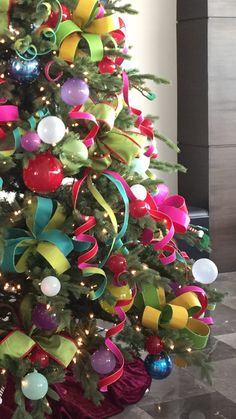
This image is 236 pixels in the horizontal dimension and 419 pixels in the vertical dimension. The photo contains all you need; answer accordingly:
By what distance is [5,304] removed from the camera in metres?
2.20

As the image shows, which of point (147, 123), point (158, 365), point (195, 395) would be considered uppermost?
point (147, 123)

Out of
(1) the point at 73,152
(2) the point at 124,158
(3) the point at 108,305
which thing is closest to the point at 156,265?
(3) the point at 108,305

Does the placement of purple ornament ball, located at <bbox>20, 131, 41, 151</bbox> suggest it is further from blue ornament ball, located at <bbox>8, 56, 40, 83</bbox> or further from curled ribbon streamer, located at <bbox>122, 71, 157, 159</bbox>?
curled ribbon streamer, located at <bbox>122, 71, 157, 159</bbox>

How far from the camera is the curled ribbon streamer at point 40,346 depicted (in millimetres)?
1991

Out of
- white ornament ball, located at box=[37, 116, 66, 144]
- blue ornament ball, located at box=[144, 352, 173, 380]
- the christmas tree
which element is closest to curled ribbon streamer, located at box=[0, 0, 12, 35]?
the christmas tree

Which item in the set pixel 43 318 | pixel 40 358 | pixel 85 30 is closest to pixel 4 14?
pixel 85 30

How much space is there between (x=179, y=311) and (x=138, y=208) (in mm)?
385

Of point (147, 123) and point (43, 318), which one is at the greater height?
point (147, 123)

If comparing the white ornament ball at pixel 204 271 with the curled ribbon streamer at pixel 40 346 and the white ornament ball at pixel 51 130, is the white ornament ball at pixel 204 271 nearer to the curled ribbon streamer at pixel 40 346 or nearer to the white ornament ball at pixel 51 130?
the curled ribbon streamer at pixel 40 346

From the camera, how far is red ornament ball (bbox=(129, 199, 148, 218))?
2.10 meters

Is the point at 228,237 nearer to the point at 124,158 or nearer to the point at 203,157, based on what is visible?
the point at 203,157

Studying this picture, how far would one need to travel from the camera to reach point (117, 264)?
6.77 ft

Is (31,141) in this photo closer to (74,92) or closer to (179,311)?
(74,92)

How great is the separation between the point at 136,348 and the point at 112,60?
979 millimetres
